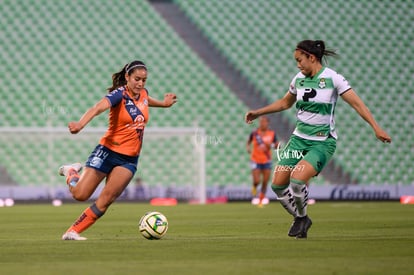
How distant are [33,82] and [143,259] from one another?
62.4ft

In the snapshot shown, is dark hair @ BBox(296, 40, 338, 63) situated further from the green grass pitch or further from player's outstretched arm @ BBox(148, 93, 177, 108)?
the green grass pitch

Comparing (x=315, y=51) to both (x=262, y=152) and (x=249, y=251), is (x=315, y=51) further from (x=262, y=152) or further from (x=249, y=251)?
(x=262, y=152)

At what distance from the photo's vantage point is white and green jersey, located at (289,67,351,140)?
9.17 m

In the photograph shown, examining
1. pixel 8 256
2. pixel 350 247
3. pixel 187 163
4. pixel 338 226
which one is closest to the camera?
pixel 8 256

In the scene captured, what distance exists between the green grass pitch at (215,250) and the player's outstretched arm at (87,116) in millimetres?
1166

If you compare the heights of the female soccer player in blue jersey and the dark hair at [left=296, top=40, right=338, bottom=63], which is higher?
the dark hair at [left=296, top=40, right=338, bottom=63]

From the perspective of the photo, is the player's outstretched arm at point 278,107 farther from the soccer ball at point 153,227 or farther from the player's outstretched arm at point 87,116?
the player's outstretched arm at point 87,116

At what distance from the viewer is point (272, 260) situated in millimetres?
6656

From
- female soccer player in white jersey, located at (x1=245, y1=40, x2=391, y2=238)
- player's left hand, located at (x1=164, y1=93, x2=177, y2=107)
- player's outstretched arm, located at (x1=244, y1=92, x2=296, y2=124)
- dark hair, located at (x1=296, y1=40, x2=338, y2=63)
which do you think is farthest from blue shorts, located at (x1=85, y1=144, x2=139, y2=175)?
dark hair, located at (x1=296, y1=40, x2=338, y2=63)

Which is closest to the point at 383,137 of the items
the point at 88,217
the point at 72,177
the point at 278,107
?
the point at 278,107

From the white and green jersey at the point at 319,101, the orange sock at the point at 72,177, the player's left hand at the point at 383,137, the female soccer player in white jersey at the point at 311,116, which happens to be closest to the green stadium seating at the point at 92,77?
the orange sock at the point at 72,177

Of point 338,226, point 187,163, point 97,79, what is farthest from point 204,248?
point 97,79

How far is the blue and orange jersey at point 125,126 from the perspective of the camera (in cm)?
923

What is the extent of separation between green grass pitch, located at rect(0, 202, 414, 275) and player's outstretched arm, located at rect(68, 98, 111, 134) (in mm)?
1166
